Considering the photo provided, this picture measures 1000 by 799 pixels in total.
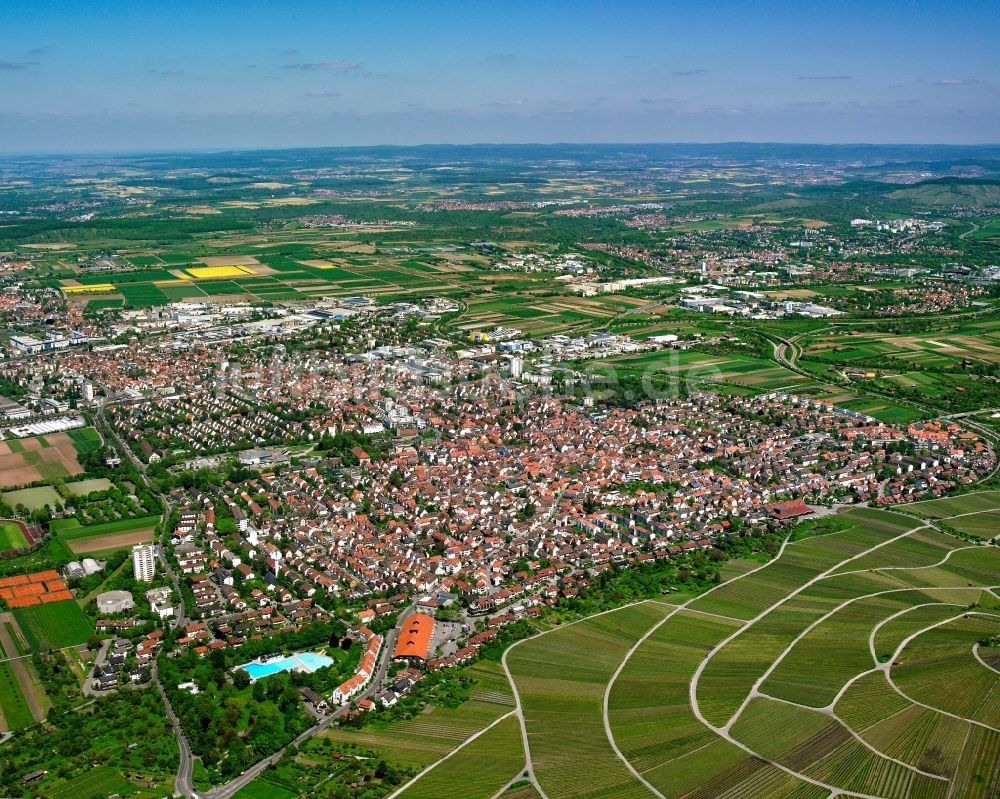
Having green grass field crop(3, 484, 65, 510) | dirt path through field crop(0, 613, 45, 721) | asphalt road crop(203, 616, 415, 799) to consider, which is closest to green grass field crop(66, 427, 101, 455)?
green grass field crop(3, 484, 65, 510)

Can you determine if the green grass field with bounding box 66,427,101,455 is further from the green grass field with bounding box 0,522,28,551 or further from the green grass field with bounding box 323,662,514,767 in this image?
the green grass field with bounding box 323,662,514,767

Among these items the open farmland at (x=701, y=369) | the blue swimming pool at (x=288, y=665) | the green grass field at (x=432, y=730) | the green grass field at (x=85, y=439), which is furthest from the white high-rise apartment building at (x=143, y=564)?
the open farmland at (x=701, y=369)

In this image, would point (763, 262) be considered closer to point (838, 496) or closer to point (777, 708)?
point (838, 496)

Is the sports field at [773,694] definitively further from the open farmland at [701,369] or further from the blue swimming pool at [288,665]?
the open farmland at [701,369]

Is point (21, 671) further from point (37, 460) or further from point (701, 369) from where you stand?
point (701, 369)

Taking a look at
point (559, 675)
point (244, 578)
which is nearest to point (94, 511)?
point (244, 578)
